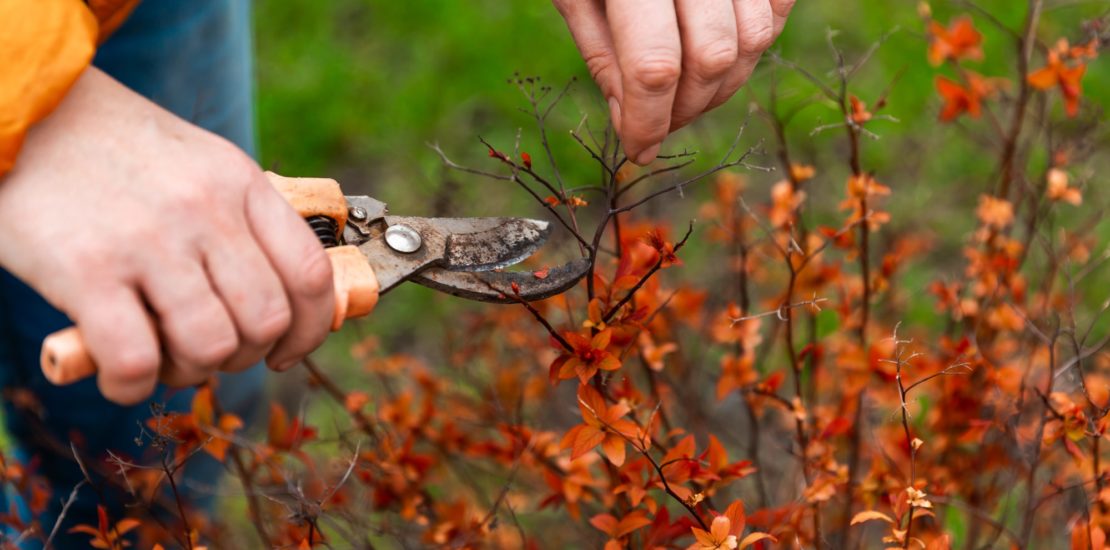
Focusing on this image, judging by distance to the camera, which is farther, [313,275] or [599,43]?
[599,43]

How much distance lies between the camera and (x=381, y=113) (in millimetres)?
4316

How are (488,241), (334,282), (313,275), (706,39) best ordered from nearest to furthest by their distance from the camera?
(313,275)
(334,282)
(706,39)
(488,241)

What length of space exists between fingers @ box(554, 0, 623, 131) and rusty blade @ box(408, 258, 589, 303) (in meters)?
0.25

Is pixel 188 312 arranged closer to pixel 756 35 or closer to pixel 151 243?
pixel 151 243

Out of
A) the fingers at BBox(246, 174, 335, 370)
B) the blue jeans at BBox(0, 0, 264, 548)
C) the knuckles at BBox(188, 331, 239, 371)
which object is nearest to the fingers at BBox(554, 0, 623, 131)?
the fingers at BBox(246, 174, 335, 370)

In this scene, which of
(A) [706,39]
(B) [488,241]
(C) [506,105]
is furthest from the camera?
(C) [506,105]

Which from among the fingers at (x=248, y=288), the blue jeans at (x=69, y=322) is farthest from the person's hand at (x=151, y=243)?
the blue jeans at (x=69, y=322)

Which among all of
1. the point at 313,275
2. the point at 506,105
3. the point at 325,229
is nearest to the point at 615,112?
the point at 325,229

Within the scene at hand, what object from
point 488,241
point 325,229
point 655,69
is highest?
point 655,69

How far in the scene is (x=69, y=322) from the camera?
2584 millimetres

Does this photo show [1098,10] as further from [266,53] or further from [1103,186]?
[266,53]

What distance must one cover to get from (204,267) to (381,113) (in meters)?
3.19

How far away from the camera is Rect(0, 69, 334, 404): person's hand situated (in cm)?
115

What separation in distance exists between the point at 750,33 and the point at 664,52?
199 millimetres
